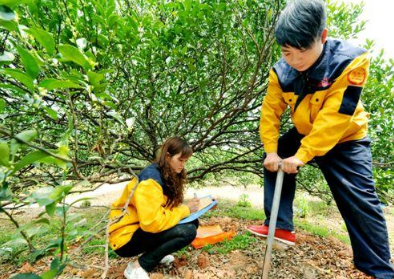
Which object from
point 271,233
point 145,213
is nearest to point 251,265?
point 271,233

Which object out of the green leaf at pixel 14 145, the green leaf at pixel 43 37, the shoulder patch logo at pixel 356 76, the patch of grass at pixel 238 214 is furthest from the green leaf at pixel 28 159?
the patch of grass at pixel 238 214

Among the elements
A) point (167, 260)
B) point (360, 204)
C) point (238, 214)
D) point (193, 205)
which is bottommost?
point (238, 214)

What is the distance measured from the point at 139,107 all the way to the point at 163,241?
173 centimetres

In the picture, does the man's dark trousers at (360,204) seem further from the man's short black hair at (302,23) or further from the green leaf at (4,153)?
the green leaf at (4,153)

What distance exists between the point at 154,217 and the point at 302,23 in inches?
71.6

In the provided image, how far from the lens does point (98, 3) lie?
1540mm

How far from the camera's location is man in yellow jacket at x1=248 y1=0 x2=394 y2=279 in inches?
64.8

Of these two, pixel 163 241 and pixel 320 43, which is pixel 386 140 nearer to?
pixel 320 43

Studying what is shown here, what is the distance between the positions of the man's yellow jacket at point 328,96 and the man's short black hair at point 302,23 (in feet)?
0.78

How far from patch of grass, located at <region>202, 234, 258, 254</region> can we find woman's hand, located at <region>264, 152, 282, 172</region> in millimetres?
1308

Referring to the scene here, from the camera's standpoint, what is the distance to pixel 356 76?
170cm

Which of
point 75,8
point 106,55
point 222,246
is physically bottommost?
point 222,246

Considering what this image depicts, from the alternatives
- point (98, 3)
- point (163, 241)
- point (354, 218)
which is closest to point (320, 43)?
point (354, 218)

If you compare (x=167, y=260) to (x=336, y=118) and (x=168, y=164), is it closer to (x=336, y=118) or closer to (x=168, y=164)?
(x=168, y=164)
